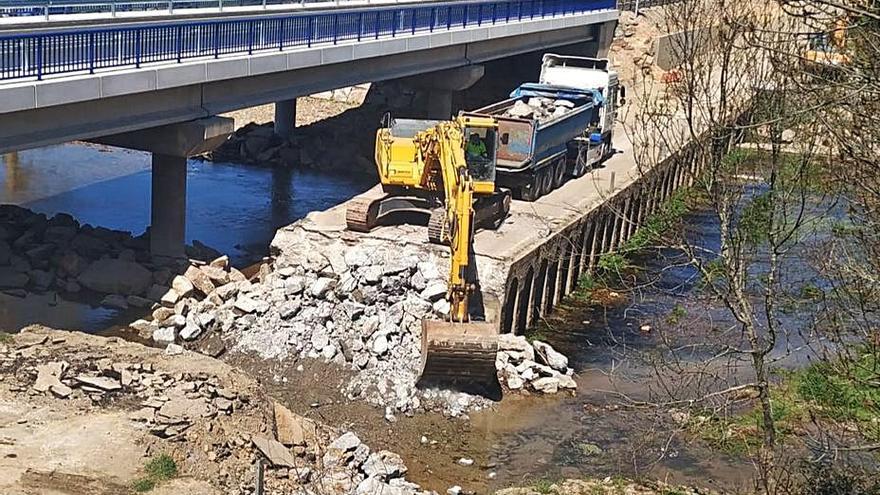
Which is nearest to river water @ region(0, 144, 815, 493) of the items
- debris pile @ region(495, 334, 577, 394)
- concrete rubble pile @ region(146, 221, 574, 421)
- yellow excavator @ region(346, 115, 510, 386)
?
debris pile @ region(495, 334, 577, 394)

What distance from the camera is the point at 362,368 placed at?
67.1ft

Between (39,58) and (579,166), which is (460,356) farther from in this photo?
(579,166)

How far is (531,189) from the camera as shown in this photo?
→ 29016 millimetres

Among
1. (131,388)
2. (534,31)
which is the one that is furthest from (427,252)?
(534,31)

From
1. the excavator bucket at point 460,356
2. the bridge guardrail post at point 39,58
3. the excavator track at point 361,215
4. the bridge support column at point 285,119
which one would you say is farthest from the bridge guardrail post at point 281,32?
the bridge support column at point 285,119

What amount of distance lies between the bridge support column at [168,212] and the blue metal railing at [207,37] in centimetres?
295

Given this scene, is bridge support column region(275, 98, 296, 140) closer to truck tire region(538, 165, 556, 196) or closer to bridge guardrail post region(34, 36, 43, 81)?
truck tire region(538, 165, 556, 196)

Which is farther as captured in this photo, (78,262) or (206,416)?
(78,262)

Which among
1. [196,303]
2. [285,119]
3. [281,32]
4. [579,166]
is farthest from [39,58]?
[285,119]

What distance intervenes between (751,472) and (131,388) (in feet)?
29.3

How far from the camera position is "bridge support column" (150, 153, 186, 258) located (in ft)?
83.0

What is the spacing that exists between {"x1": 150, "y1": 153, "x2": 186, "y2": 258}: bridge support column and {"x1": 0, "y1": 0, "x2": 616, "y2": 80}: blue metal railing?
295cm

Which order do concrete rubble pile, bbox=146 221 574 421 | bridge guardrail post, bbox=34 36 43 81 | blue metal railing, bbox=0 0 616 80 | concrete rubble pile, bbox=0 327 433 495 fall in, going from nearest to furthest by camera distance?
concrete rubble pile, bbox=0 327 433 495 → bridge guardrail post, bbox=34 36 43 81 → blue metal railing, bbox=0 0 616 80 → concrete rubble pile, bbox=146 221 574 421

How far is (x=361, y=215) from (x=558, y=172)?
8.63 m
